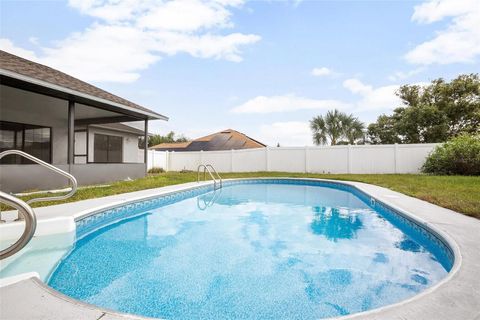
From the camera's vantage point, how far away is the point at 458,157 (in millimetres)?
12414

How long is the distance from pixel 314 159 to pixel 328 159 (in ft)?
2.63

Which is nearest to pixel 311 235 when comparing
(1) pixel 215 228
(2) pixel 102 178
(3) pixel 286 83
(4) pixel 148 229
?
(1) pixel 215 228

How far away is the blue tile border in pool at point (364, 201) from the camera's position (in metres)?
3.87

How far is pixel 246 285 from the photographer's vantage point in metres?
3.08

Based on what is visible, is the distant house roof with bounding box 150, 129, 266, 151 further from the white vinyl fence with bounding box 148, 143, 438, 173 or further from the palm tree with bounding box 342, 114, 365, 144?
the white vinyl fence with bounding box 148, 143, 438, 173

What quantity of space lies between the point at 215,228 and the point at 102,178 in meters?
6.74

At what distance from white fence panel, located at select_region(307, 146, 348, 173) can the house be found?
8.94 meters

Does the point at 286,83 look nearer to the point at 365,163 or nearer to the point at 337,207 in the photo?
the point at 365,163

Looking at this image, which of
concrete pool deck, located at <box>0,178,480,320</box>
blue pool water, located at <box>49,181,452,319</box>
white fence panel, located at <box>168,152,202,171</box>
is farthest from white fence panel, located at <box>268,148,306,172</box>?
concrete pool deck, located at <box>0,178,480,320</box>

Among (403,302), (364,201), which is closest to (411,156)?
(364,201)

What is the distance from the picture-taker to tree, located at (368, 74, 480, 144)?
19.5m

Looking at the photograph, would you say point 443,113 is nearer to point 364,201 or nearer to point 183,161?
point 364,201

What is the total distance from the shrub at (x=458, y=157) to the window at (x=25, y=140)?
17.2 metres

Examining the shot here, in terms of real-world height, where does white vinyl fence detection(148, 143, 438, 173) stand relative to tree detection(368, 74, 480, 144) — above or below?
below
